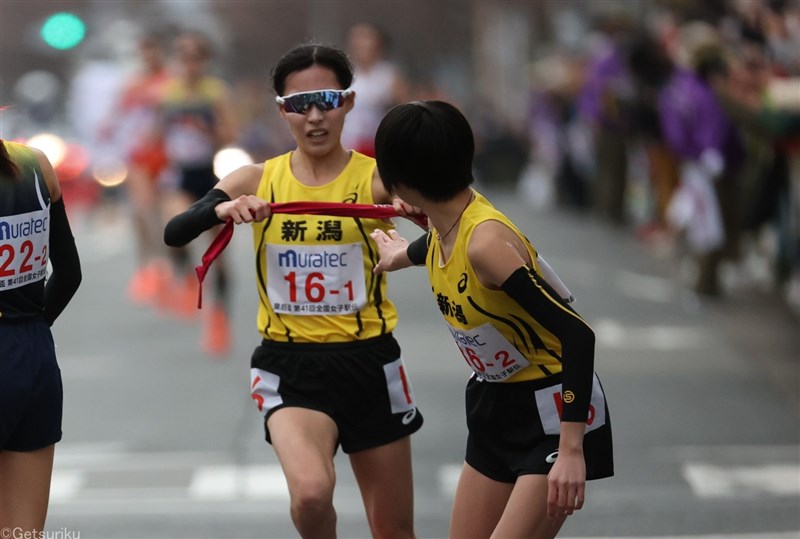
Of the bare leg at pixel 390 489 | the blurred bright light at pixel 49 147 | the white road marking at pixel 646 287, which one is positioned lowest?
the white road marking at pixel 646 287

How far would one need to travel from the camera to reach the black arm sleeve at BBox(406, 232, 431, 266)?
202 inches

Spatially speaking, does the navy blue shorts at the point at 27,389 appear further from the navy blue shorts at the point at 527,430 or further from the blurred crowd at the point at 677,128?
the blurred crowd at the point at 677,128

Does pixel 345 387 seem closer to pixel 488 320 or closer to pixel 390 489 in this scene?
pixel 390 489

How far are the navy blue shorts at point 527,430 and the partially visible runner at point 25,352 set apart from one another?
4.19 feet

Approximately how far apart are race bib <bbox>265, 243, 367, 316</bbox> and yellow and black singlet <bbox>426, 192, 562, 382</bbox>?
0.73 metres

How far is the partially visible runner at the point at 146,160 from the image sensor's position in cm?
1477

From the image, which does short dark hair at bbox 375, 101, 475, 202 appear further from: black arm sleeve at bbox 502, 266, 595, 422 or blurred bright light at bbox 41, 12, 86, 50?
blurred bright light at bbox 41, 12, 86, 50

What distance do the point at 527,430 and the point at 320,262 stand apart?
110cm

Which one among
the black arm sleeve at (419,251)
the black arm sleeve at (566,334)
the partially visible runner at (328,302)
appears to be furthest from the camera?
the partially visible runner at (328,302)

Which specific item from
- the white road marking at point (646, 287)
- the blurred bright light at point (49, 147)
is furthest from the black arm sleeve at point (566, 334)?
the white road marking at point (646, 287)

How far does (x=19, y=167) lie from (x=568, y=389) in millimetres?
1678

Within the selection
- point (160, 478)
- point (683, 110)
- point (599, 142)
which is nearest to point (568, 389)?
point (160, 478)

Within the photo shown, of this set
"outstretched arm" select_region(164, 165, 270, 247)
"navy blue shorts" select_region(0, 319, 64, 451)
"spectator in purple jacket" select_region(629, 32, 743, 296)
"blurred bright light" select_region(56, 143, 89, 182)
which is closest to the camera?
"navy blue shorts" select_region(0, 319, 64, 451)

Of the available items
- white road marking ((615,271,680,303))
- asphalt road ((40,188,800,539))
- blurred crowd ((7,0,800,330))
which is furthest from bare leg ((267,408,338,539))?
white road marking ((615,271,680,303))
